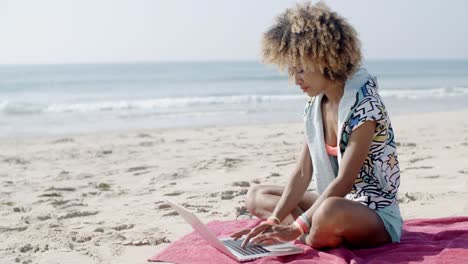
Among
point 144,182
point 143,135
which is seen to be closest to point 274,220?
point 144,182

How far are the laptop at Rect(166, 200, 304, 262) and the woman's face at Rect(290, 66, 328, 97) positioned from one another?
0.84 meters

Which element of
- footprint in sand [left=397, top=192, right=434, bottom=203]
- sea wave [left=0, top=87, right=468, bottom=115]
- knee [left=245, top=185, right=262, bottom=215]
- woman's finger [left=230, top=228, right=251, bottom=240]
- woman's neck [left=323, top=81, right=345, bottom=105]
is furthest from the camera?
sea wave [left=0, top=87, right=468, bottom=115]

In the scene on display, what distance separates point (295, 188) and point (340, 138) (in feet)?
1.50

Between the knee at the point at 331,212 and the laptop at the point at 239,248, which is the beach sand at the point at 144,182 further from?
the knee at the point at 331,212

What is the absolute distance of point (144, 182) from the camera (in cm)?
604

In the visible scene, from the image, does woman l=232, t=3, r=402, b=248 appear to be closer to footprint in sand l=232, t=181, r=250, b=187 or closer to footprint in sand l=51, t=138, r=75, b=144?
footprint in sand l=232, t=181, r=250, b=187

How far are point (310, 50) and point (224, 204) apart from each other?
6.74 feet

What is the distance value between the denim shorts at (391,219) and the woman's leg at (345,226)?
24mm

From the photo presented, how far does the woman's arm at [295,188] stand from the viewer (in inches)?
136

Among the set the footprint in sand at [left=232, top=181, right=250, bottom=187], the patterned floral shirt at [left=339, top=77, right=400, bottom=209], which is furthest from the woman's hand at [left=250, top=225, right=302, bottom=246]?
the footprint in sand at [left=232, top=181, right=250, bottom=187]

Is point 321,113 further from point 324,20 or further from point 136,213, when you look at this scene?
point 136,213

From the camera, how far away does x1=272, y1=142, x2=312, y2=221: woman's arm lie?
11.4ft

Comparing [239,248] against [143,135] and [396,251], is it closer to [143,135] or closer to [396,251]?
[396,251]

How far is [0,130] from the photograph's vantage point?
1213cm
